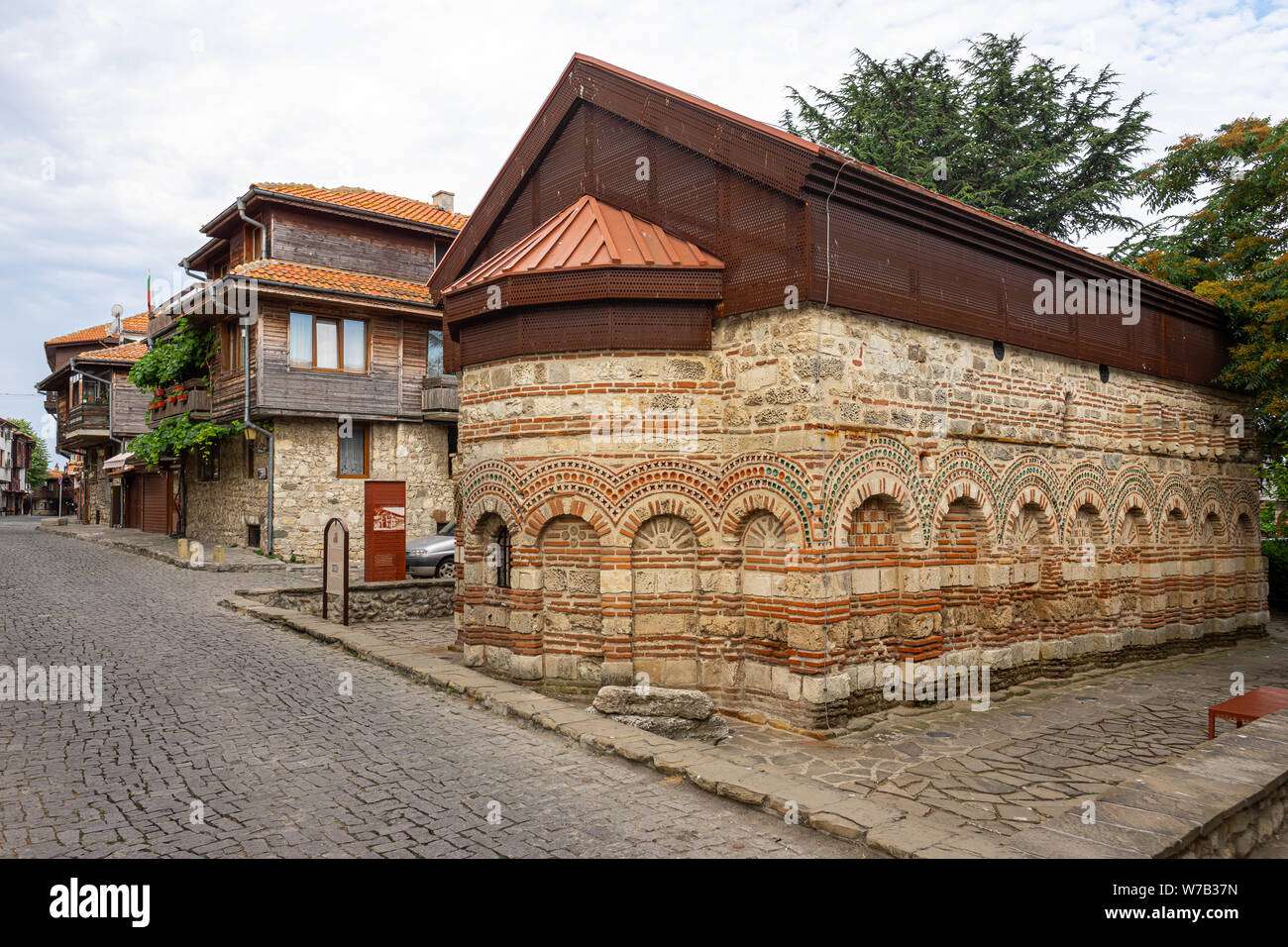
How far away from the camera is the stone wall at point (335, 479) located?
20.8 meters

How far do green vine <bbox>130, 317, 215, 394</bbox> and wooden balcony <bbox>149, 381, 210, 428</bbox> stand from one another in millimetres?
401

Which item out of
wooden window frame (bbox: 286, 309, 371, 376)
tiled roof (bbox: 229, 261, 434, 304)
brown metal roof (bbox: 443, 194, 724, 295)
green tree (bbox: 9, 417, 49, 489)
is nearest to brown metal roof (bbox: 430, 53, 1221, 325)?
brown metal roof (bbox: 443, 194, 724, 295)

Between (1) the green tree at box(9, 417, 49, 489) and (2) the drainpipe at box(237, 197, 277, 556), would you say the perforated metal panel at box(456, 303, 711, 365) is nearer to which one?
(2) the drainpipe at box(237, 197, 277, 556)

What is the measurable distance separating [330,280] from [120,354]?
17.0 m

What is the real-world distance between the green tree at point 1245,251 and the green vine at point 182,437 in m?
21.8

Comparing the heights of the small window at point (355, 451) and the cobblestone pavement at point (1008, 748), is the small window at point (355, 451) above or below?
above

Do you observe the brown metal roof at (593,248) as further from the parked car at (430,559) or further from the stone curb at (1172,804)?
the parked car at (430,559)

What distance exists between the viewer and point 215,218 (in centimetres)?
2320

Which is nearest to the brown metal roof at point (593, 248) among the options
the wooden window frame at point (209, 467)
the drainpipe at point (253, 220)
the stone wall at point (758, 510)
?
the stone wall at point (758, 510)

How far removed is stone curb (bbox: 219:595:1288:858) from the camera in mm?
4508

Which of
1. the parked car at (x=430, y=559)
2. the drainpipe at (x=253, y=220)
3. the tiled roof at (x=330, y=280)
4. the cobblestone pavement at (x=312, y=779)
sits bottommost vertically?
the cobblestone pavement at (x=312, y=779)
